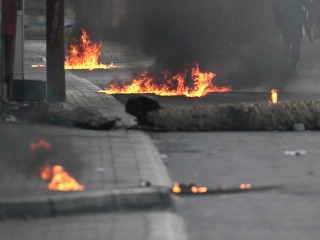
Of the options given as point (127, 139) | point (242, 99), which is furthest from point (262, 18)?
point (127, 139)

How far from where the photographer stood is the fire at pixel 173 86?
66.1 ft

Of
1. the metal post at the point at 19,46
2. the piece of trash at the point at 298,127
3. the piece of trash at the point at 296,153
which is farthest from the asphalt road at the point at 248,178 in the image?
the metal post at the point at 19,46

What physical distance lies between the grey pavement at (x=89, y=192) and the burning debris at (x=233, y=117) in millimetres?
1059

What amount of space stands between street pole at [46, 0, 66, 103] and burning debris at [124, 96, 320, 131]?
3.04 metres

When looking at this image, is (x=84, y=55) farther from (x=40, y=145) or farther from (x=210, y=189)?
(x=210, y=189)

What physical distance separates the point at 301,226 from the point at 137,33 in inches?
595

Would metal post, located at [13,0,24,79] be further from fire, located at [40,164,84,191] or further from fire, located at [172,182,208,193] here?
fire, located at [172,182,208,193]

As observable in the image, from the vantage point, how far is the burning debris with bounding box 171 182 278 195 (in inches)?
388

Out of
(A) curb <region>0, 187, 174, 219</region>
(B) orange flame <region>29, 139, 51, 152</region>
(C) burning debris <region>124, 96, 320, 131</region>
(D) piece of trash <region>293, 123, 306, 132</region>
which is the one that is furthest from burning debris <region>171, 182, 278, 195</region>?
(D) piece of trash <region>293, 123, 306, 132</region>

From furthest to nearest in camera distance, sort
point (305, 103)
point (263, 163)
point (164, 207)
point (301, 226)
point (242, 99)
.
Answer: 1. point (242, 99)
2. point (305, 103)
3. point (263, 163)
4. point (164, 207)
5. point (301, 226)

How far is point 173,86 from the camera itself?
66.8ft

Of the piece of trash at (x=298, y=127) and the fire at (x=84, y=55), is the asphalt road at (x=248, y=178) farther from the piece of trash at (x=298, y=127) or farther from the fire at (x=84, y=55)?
the fire at (x=84, y=55)

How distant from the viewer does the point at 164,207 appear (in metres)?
9.11

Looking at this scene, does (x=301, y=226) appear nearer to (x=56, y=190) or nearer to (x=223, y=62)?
(x=56, y=190)
